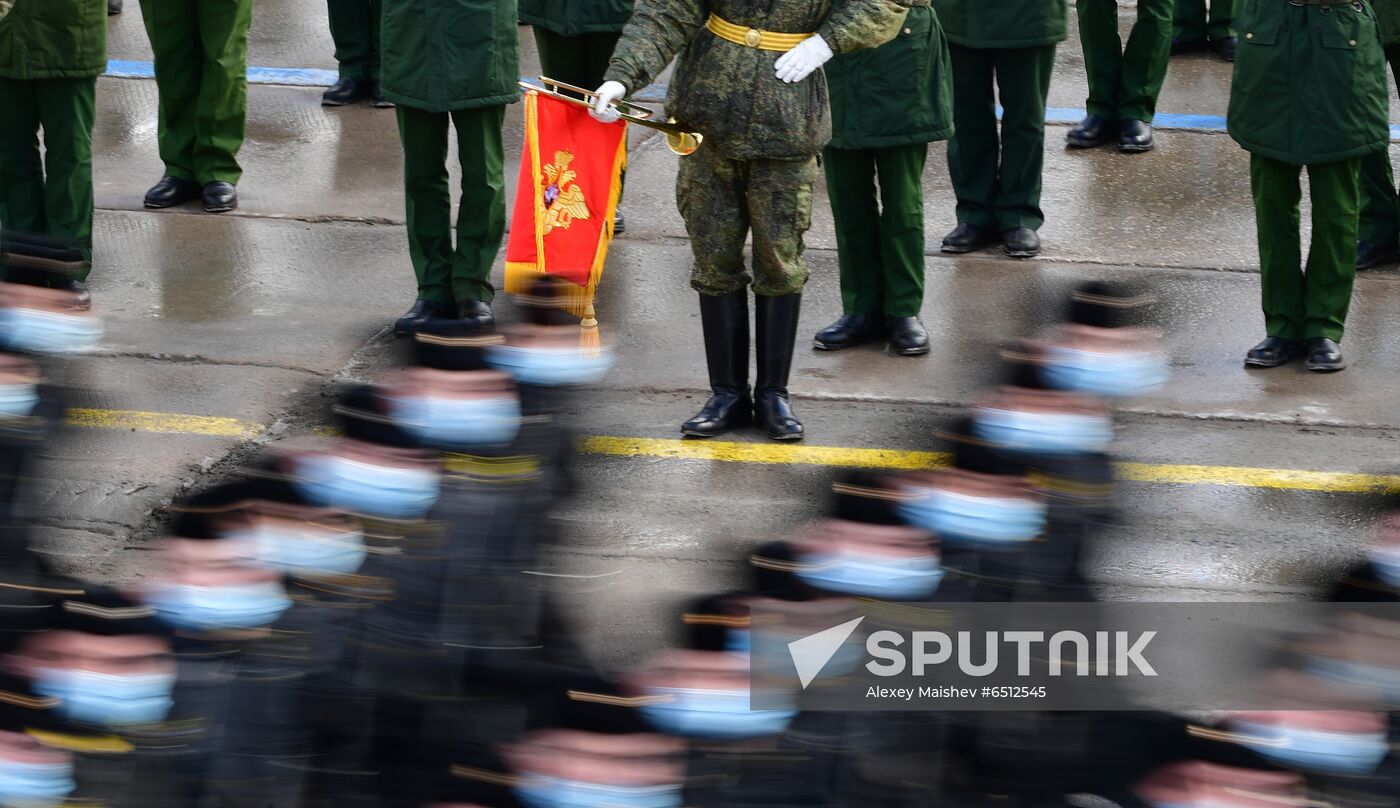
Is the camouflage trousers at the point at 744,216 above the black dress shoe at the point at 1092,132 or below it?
above

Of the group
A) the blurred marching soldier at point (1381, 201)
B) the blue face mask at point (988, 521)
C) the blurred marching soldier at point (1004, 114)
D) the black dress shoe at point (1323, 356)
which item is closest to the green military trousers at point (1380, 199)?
the blurred marching soldier at point (1381, 201)

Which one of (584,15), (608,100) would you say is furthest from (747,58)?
(584,15)

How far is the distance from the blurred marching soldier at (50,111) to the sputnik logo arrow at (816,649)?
4.48 m

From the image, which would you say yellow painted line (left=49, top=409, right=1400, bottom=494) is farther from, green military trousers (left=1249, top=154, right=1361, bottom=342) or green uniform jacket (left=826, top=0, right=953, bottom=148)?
green uniform jacket (left=826, top=0, right=953, bottom=148)

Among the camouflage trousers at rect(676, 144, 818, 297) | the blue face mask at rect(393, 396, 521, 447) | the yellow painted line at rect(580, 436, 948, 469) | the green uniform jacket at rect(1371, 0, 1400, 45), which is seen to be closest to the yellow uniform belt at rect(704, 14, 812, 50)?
the camouflage trousers at rect(676, 144, 818, 297)

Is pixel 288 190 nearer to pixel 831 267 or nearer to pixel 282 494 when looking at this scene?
pixel 831 267

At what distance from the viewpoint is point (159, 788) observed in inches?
118

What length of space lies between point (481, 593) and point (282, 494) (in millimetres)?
453

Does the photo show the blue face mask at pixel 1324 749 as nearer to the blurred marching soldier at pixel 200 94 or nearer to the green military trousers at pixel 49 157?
the green military trousers at pixel 49 157

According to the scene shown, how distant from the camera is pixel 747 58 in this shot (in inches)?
214

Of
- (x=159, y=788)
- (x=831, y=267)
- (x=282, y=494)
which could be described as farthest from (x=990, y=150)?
(x=159, y=788)

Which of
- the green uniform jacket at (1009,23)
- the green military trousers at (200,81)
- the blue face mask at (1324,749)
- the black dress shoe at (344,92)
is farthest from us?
the black dress shoe at (344,92)

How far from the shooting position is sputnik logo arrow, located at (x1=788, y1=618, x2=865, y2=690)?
9.57 feet

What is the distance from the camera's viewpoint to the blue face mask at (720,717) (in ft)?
9.27
